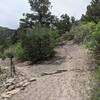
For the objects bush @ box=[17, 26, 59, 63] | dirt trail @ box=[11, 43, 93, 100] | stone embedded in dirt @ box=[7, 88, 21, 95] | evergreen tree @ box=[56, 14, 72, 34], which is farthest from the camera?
evergreen tree @ box=[56, 14, 72, 34]

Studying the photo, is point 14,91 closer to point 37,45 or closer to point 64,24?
point 37,45

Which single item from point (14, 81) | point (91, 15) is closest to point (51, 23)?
point (91, 15)

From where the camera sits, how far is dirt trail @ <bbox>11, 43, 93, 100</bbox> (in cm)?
1094

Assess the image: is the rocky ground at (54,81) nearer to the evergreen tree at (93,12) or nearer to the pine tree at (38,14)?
the evergreen tree at (93,12)

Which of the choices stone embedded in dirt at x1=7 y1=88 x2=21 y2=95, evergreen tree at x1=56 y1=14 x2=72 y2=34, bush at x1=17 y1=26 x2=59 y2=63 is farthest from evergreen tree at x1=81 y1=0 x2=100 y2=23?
stone embedded in dirt at x1=7 y1=88 x2=21 y2=95

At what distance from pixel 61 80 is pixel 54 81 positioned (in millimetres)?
283

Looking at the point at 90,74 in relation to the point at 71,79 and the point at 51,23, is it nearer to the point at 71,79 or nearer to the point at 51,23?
the point at 71,79

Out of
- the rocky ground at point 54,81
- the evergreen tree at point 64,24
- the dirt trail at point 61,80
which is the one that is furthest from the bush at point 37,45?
the evergreen tree at point 64,24

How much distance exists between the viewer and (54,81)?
1253cm

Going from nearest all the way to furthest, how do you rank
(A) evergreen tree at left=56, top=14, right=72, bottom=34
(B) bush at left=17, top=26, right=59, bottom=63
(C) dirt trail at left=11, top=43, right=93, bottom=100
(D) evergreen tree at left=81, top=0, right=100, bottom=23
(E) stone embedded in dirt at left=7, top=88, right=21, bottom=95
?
(C) dirt trail at left=11, top=43, right=93, bottom=100
(E) stone embedded in dirt at left=7, top=88, right=21, bottom=95
(B) bush at left=17, top=26, right=59, bottom=63
(D) evergreen tree at left=81, top=0, right=100, bottom=23
(A) evergreen tree at left=56, top=14, right=72, bottom=34

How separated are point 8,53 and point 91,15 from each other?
13605 millimetres

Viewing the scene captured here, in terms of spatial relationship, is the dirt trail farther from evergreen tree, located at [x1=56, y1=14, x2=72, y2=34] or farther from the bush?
evergreen tree, located at [x1=56, y1=14, x2=72, y2=34]

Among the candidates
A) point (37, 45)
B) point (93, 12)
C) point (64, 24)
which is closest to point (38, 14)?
point (64, 24)

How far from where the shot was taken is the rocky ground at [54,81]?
11.0 m
